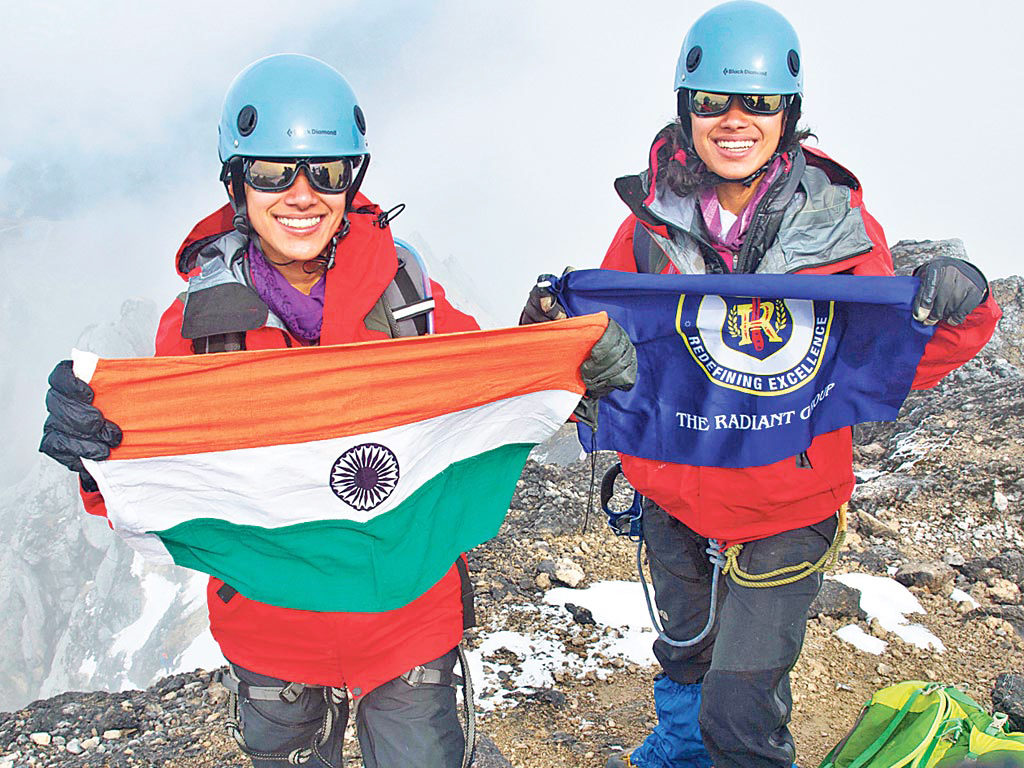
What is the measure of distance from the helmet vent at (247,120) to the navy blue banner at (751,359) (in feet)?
4.45

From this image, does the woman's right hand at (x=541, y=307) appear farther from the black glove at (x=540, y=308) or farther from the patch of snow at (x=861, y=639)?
the patch of snow at (x=861, y=639)

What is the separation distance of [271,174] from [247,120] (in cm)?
24

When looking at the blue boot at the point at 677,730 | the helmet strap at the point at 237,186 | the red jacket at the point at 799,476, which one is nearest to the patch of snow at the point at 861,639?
the blue boot at the point at 677,730

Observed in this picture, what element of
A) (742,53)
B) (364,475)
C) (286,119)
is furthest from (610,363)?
(742,53)

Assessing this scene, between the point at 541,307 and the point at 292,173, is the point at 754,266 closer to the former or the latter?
the point at 541,307

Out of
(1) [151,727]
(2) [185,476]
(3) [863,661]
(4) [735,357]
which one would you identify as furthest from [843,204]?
(1) [151,727]

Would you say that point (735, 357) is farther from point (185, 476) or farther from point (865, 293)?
point (185, 476)

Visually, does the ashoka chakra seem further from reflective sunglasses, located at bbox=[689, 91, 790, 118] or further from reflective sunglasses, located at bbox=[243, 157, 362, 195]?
reflective sunglasses, located at bbox=[689, 91, 790, 118]

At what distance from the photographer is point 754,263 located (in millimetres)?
3527

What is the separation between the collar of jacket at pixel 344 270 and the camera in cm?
296

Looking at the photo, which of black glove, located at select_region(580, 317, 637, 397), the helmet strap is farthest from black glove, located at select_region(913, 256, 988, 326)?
the helmet strap

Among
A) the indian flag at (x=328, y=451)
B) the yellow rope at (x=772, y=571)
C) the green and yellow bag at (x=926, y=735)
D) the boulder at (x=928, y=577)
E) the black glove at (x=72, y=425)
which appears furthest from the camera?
the boulder at (x=928, y=577)

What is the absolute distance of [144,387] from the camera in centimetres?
271

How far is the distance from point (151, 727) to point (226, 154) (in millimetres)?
3679
